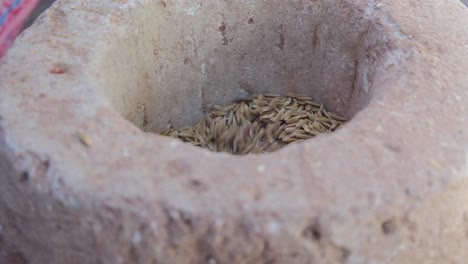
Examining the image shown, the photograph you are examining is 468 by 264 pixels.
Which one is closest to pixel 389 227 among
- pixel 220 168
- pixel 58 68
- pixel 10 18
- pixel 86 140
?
pixel 220 168

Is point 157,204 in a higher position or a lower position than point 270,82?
higher

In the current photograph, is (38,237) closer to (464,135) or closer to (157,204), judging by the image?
(157,204)

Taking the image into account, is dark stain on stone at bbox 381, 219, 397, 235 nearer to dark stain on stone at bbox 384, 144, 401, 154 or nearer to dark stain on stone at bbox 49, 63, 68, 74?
dark stain on stone at bbox 384, 144, 401, 154

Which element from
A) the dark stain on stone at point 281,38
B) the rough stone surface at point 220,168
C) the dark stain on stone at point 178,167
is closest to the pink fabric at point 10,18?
the rough stone surface at point 220,168

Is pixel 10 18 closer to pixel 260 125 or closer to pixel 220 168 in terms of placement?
pixel 260 125

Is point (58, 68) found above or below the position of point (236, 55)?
above

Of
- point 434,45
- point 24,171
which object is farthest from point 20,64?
point 434,45
